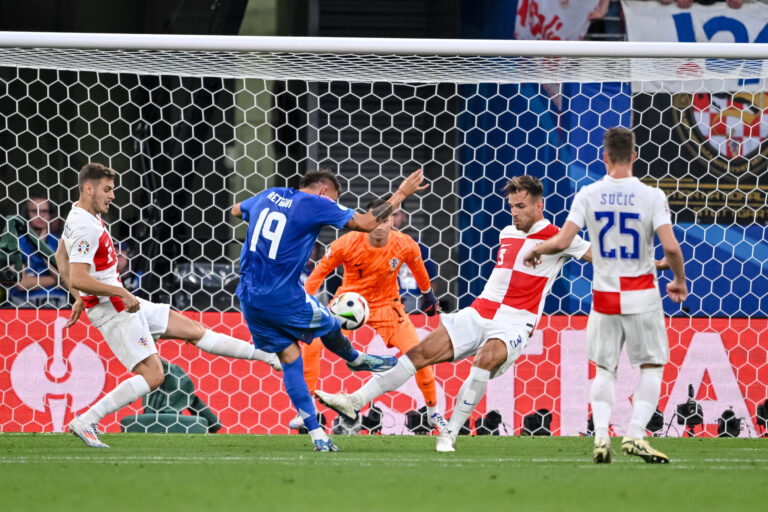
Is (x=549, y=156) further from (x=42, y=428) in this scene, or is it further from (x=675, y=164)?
(x=42, y=428)

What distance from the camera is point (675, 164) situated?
35.8 feet

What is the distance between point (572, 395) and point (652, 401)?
96.7 inches

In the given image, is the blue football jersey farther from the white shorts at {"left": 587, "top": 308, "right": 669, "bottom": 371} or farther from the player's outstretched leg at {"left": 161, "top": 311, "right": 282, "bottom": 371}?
the white shorts at {"left": 587, "top": 308, "right": 669, "bottom": 371}

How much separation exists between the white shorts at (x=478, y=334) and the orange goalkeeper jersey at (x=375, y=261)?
1408 millimetres

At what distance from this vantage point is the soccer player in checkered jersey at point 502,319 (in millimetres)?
6605

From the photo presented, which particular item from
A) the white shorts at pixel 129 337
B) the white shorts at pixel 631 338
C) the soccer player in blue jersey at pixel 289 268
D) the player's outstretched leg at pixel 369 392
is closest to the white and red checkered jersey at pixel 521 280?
the player's outstretched leg at pixel 369 392

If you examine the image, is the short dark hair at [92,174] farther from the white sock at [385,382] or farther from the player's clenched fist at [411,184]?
the white sock at [385,382]

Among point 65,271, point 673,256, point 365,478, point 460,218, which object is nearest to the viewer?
point 365,478

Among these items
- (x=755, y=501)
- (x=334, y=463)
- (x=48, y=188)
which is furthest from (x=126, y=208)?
(x=755, y=501)

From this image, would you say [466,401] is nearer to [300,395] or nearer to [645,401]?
[300,395]

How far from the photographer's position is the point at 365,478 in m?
4.84

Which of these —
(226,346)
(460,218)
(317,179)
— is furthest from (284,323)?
(460,218)

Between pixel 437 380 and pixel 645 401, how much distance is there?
9.04 ft

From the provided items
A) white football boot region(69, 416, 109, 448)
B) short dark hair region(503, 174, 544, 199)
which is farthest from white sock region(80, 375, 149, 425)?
short dark hair region(503, 174, 544, 199)
